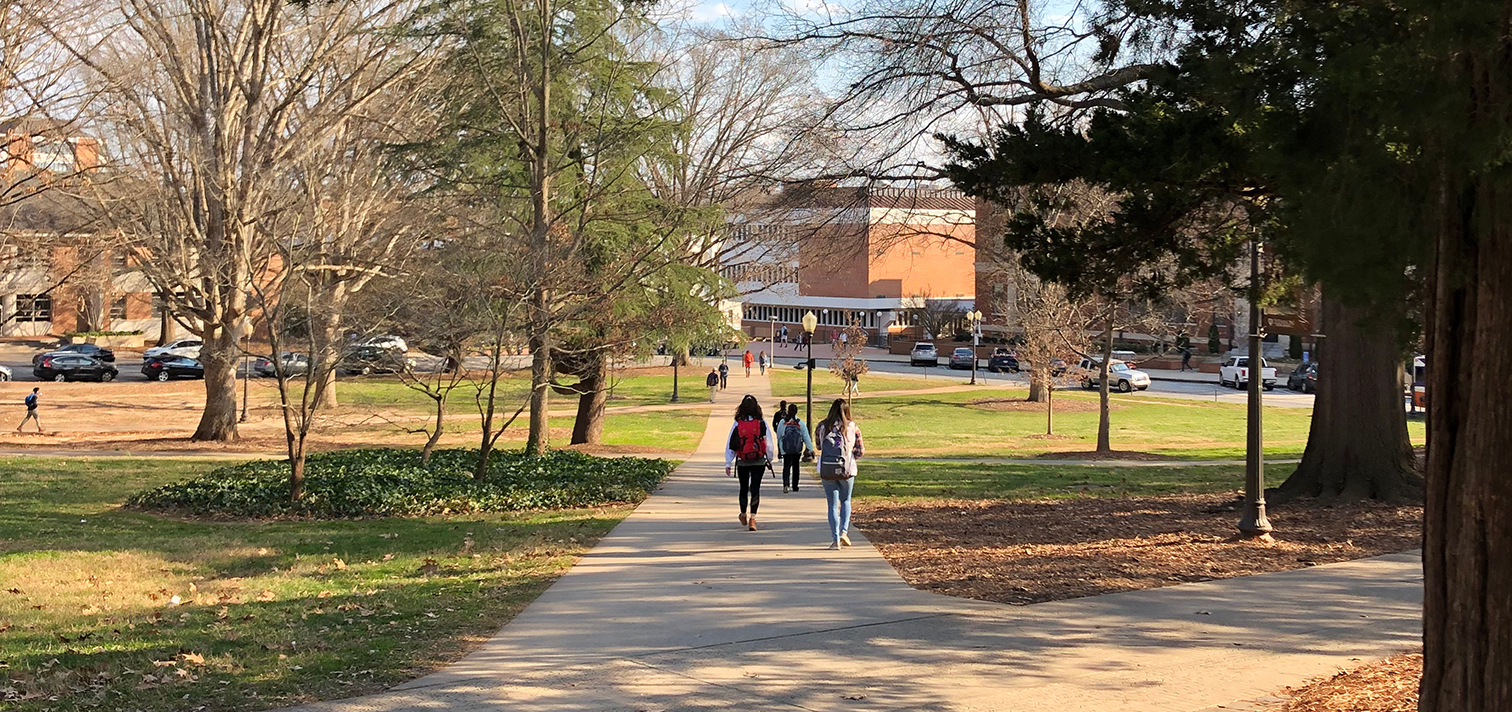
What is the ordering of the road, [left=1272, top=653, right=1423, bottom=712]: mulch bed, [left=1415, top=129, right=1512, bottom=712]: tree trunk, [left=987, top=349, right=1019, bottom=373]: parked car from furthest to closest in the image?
[left=987, top=349, right=1019, bottom=373]: parked car < the road < [left=1272, top=653, right=1423, bottom=712]: mulch bed < [left=1415, top=129, right=1512, bottom=712]: tree trunk

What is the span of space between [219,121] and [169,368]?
97.3ft

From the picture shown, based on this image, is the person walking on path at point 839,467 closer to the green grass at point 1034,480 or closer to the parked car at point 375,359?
the green grass at point 1034,480

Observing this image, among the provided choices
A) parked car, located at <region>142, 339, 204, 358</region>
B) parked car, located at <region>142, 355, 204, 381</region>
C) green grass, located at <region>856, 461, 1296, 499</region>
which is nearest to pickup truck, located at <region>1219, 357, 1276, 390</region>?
green grass, located at <region>856, 461, 1296, 499</region>

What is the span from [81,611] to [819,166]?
991 cm

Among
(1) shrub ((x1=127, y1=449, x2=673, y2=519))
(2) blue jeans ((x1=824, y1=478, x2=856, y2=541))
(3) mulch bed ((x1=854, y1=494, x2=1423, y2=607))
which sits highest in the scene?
(2) blue jeans ((x1=824, y1=478, x2=856, y2=541))

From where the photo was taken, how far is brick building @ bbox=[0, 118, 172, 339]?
27.8 meters

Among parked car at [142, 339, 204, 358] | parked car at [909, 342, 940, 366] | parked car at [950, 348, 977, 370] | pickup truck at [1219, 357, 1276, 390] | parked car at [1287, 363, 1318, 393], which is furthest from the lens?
parked car at [909, 342, 940, 366]

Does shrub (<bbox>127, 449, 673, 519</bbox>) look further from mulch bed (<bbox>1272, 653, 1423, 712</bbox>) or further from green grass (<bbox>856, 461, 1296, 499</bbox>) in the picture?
mulch bed (<bbox>1272, 653, 1423, 712</bbox>)

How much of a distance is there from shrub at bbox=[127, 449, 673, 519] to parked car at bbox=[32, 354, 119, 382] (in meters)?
37.5

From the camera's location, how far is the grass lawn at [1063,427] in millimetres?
30828

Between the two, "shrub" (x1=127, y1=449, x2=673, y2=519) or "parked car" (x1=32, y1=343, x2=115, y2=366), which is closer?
"shrub" (x1=127, y1=449, x2=673, y2=519)

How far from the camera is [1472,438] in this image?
5.11 m

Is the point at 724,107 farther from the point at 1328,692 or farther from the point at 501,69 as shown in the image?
the point at 1328,692

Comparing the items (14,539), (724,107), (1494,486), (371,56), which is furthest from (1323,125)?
(724,107)
